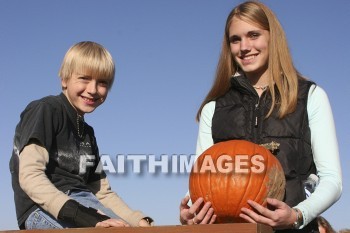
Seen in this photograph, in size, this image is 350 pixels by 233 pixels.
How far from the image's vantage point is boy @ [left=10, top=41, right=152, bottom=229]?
350 cm

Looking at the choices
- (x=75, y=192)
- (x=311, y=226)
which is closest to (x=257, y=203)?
(x=311, y=226)

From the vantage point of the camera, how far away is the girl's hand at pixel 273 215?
2.74 meters

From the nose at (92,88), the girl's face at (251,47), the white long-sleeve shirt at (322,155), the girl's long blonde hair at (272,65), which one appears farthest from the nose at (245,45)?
the nose at (92,88)

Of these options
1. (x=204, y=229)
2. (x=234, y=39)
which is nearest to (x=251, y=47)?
(x=234, y=39)

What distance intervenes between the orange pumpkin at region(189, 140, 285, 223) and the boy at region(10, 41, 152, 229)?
495 mm

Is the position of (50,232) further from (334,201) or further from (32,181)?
(334,201)

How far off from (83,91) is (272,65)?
1.36 metres

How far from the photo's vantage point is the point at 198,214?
291cm

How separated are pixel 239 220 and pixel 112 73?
1672 millimetres

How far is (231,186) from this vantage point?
300cm

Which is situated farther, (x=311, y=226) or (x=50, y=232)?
(x=311, y=226)

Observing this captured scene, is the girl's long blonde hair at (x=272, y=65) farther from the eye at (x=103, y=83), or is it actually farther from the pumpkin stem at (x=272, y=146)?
the eye at (x=103, y=83)

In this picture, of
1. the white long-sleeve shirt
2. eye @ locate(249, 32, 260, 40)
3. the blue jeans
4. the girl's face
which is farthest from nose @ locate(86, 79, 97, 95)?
the white long-sleeve shirt

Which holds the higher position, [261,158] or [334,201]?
[261,158]
